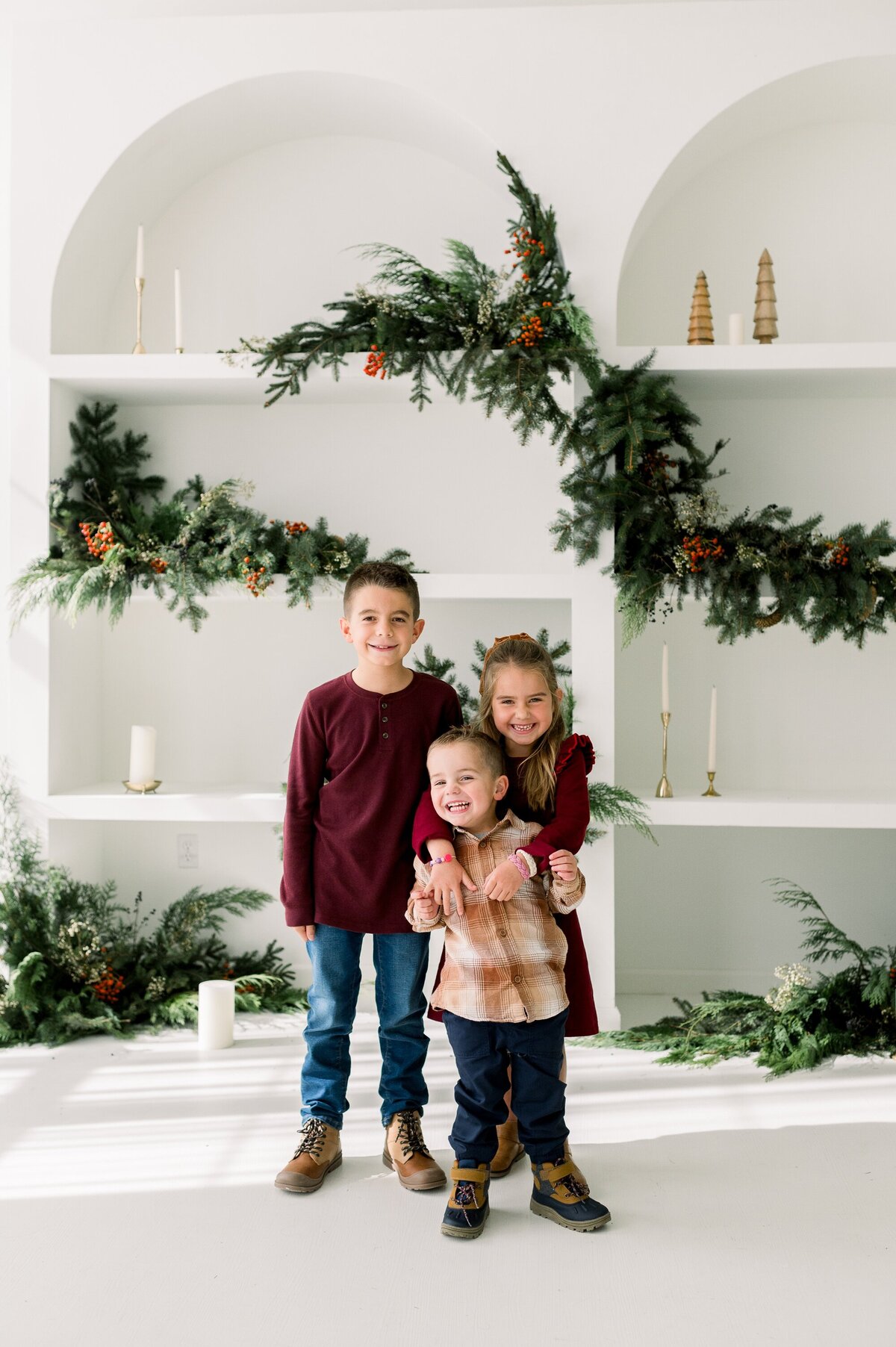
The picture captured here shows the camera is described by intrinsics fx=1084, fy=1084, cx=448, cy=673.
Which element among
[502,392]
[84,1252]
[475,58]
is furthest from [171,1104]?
[475,58]

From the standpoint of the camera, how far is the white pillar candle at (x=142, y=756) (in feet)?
11.3

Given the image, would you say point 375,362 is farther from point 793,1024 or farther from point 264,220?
point 793,1024

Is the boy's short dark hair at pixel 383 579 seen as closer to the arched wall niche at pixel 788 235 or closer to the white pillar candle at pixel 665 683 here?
the white pillar candle at pixel 665 683

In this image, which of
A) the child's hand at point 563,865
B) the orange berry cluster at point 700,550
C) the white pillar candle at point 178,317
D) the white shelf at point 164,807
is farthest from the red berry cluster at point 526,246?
the child's hand at point 563,865

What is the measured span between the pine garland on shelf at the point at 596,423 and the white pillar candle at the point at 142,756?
1.16 metres

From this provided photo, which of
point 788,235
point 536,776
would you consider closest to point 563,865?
point 536,776

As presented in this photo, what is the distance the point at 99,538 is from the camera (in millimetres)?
3238

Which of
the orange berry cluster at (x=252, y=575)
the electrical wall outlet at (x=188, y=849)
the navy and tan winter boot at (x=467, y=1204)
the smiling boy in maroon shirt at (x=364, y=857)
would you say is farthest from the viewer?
the electrical wall outlet at (x=188, y=849)

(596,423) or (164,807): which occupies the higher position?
(596,423)

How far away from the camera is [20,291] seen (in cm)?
334

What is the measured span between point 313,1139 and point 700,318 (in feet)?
8.40

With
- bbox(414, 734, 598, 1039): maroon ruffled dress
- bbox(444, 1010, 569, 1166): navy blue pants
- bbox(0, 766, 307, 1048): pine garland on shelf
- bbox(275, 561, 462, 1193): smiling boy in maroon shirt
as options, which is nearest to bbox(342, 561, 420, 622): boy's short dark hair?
bbox(275, 561, 462, 1193): smiling boy in maroon shirt

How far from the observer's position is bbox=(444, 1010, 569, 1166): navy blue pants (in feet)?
6.89

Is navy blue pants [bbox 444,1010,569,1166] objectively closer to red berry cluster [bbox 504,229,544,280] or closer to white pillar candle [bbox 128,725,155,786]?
white pillar candle [bbox 128,725,155,786]
